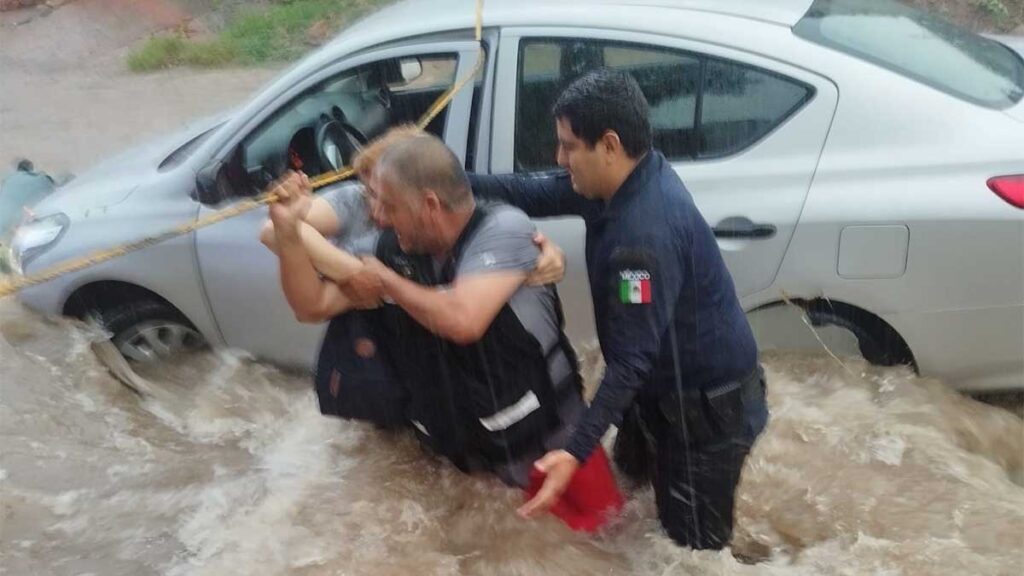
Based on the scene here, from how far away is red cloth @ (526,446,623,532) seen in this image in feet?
8.64

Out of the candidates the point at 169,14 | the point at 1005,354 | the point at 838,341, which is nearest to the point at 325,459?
the point at 838,341

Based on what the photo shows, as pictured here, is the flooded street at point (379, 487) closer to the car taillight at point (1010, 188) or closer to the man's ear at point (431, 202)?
the car taillight at point (1010, 188)

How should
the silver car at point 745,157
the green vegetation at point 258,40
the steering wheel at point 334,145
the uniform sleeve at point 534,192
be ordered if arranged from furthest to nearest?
1. the green vegetation at point 258,40
2. the steering wheel at point 334,145
3. the silver car at point 745,157
4. the uniform sleeve at point 534,192

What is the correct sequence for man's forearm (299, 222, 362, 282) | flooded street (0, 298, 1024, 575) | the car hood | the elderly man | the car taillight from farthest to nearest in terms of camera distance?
1. the car hood
2. the car taillight
3. flooded street (0, 298, 1024, 575)
4. man's forearm (299, 222, 362, 282)
5. the elderly man

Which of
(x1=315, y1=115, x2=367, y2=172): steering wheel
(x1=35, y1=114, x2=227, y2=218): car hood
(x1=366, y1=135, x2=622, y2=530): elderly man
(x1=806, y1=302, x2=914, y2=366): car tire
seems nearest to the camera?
(x1=366, y1=135, x2=622, y2=530): elderly man

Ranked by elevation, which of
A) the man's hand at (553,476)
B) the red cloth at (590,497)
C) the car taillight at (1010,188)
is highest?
the car taillight at (1010,188)

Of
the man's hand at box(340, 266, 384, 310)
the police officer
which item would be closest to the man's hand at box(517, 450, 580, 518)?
the police officer

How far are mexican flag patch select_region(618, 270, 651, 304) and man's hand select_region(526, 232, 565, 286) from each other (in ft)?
0.81

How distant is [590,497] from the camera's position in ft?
8.80

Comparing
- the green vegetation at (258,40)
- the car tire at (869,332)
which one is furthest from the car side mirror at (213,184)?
the green vegetation at (258,40)

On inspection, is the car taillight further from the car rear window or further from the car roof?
the car roof

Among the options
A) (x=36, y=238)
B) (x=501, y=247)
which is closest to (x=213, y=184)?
(x=36, y=238)

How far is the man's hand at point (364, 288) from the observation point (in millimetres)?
2383

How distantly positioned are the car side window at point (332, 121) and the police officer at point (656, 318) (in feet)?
5.08
